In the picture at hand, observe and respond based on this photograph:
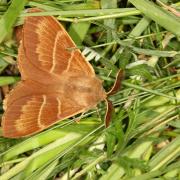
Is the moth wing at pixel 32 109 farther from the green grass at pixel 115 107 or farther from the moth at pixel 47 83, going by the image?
the green grass at pixel 115 107

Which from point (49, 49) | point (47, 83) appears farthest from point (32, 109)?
point (49, 49)

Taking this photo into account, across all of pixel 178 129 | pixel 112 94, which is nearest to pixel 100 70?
pixel 112 94

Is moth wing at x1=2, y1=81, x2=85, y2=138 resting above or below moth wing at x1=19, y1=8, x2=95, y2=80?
below

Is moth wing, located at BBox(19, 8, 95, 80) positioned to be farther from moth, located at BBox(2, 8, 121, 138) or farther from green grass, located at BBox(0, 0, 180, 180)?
green grass, located at BBox(0, 0, 180, 180)

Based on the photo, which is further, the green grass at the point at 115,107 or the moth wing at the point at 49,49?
the green grass at the point at 115,107

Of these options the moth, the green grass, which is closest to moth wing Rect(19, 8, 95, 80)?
the moth

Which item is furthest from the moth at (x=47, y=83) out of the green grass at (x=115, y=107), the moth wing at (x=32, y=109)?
the green grass at (x=115, y=107)

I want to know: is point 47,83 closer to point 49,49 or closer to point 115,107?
point 49,49

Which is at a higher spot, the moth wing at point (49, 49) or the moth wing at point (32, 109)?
the moth wing at point (49, 49)

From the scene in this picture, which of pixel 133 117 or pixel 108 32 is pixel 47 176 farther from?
pixel 108 32
